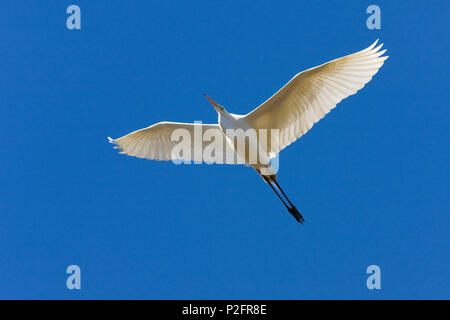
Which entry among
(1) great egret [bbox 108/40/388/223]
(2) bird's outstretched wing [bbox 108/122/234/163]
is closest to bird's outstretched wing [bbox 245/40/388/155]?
(1) great egret [bbox 108/40/388/223]

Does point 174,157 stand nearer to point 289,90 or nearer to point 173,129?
point 173,129

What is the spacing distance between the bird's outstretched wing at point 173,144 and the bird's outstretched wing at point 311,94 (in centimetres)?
114

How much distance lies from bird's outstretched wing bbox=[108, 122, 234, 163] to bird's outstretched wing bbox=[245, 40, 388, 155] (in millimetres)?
1140

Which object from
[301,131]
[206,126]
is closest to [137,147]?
[206,126]

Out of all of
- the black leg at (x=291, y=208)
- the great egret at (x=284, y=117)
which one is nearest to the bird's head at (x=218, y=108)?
the great egret at (x=284, y=117)

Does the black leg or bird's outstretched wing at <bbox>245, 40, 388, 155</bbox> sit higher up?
bird's outstretched wing at <bbox>245, 40, 388, 155</bbox>

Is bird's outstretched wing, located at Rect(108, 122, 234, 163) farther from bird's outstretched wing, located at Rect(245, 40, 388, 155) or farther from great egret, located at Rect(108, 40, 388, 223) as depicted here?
bird's outstretched wing, located at Rect(245, 40, 388, 155)

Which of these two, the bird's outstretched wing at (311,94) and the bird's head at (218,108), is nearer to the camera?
the bird's outstretched wing at (311,94)

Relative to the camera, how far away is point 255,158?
9.49 meters

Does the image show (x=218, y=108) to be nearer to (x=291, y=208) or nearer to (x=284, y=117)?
(x=284, y=117)

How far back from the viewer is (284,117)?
30.7ft

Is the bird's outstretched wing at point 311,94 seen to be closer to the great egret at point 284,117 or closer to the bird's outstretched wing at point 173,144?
the great egret at point 284,117

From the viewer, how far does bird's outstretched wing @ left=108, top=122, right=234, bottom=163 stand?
1032 cm

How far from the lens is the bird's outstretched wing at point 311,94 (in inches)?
332
